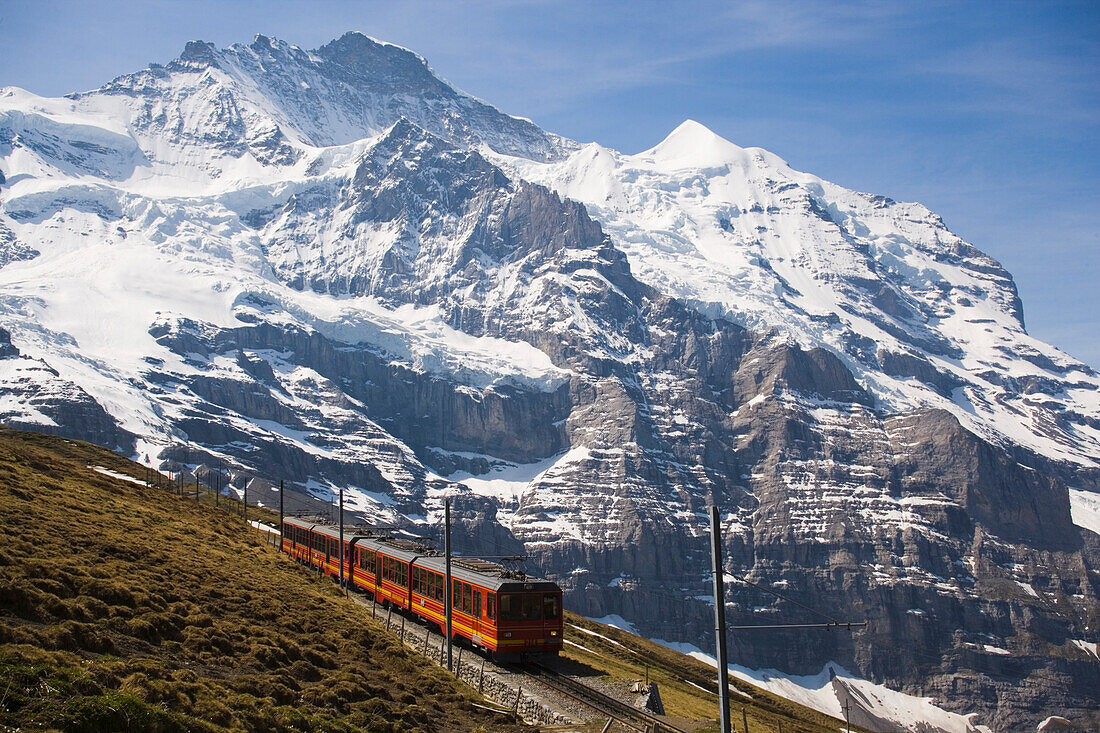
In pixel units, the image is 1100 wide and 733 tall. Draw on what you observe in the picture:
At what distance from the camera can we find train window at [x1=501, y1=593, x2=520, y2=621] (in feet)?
161

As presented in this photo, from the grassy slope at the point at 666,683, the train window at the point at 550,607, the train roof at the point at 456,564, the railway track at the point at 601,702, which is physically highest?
the train roof at the point at 456,564

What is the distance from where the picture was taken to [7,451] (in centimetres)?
6719

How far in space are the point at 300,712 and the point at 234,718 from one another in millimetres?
3000

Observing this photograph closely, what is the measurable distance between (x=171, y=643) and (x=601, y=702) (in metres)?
17.7

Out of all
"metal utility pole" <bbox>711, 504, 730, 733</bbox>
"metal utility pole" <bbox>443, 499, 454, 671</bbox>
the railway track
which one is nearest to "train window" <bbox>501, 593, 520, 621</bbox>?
the railway track

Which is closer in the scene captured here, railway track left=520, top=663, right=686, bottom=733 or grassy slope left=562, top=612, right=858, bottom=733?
railway track left=520, top=663, right=686, bottom=733

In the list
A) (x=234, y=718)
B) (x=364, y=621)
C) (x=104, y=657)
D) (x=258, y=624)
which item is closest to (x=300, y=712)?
(x=234, y=718)

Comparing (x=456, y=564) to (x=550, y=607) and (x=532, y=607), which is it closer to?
(x=550, y=607)

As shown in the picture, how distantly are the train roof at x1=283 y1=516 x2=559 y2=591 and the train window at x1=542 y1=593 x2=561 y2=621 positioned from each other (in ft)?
1.54

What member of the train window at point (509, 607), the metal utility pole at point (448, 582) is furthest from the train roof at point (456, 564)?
the metal utility pole at point (448, 582)

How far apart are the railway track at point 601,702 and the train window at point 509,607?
8.25 feet

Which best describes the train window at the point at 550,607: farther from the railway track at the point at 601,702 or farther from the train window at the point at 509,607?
the railway track at the point at 601,702

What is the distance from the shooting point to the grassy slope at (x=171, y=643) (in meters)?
25.2

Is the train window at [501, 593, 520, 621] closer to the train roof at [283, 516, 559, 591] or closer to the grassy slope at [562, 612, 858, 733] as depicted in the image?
the train roof at [283, 516, 559, 591]
